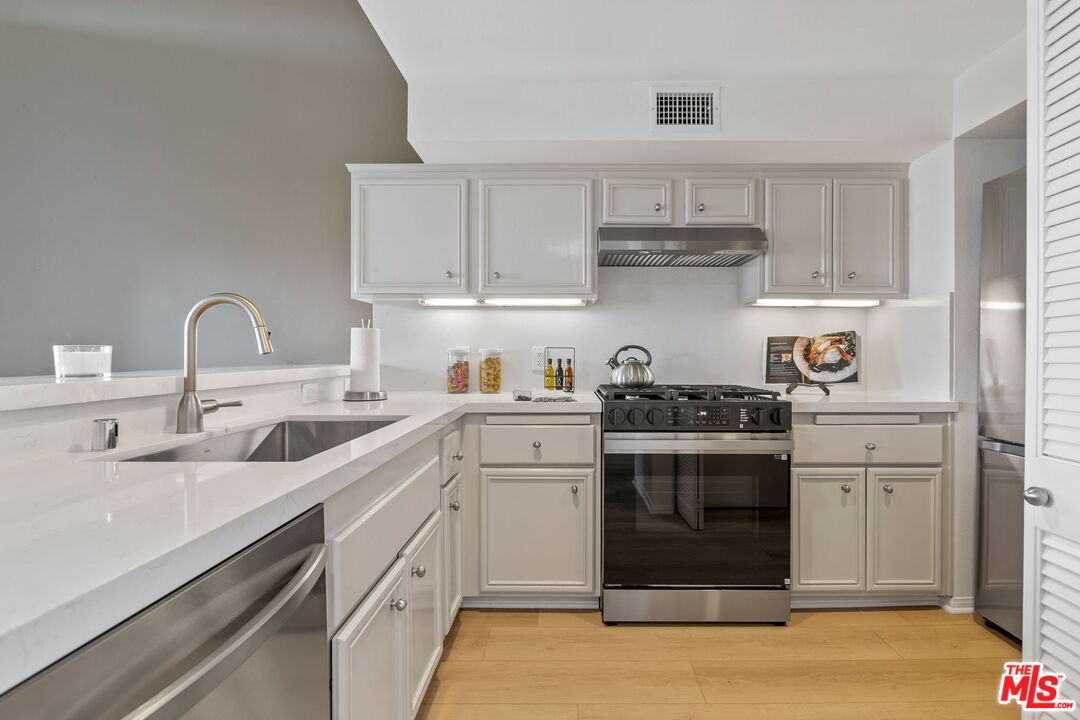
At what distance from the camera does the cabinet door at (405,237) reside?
2.63 metres

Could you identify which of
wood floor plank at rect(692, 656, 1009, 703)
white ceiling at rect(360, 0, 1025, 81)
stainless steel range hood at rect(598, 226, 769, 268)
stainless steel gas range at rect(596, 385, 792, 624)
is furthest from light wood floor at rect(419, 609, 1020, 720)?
white ceiling at rect(360, 0, 1025, 81)

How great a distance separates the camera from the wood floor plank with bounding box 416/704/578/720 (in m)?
1.70

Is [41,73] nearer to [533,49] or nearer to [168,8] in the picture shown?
[168,8]

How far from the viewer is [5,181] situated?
3.11 metres

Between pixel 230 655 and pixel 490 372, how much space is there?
2241 millimetres

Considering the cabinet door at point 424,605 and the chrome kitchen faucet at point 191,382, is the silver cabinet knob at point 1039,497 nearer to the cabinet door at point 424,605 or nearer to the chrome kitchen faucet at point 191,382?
the cabinet door at point 424,605

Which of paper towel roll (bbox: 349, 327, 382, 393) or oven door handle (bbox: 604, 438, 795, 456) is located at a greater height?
paper towel roll (bbox: 349, 327, 382, 393)

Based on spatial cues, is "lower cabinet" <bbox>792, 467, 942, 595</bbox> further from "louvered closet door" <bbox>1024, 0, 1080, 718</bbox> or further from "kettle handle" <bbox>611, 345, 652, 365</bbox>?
"louvered closet door" <bbox>1024, 0, 1080, 718</bbox>

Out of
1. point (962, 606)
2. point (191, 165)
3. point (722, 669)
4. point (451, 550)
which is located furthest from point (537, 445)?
point (191, 165)

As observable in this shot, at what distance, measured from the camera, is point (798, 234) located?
263 cm

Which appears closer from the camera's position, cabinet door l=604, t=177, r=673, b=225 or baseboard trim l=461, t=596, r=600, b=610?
baseboard trim l=461, t=596, r=600, b=610

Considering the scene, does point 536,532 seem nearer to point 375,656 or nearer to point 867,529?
point 375,656

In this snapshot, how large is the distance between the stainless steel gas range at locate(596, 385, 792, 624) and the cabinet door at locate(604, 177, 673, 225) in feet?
3.02

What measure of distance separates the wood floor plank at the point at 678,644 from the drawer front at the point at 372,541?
845mm
